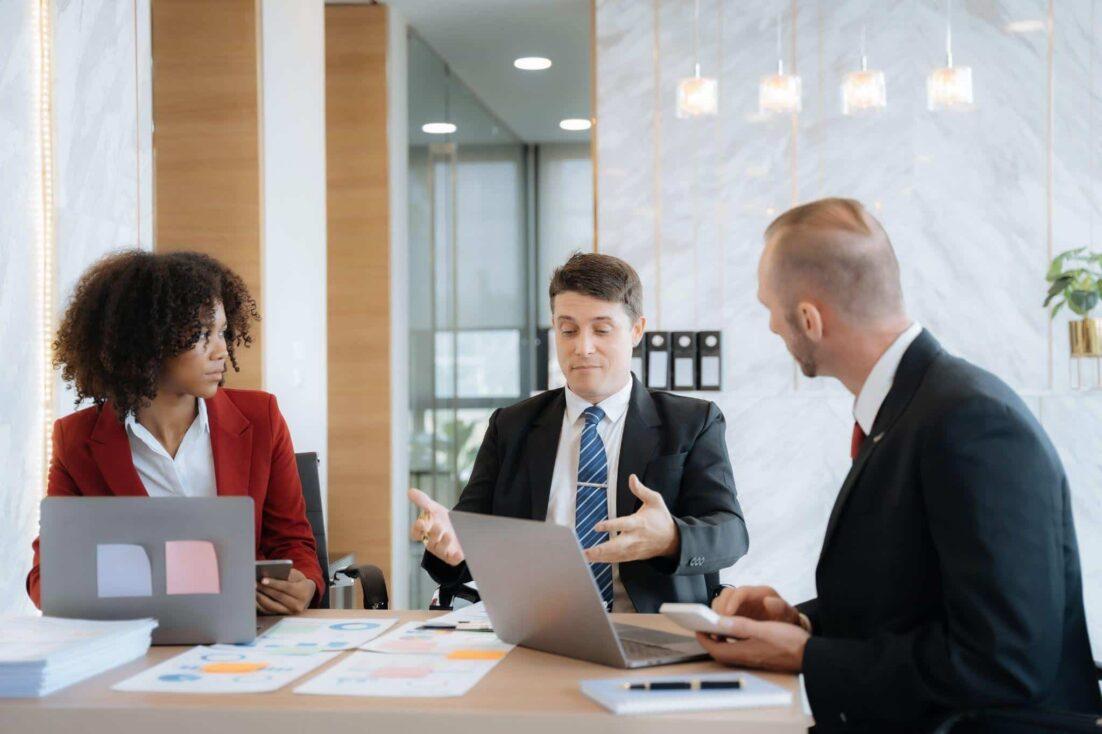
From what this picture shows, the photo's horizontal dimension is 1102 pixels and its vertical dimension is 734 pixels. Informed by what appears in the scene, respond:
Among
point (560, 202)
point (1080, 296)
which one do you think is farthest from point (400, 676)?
point (560, 202)

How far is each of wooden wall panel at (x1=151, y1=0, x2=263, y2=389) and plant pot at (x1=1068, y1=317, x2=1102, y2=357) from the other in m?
3.76

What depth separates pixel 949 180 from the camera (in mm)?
5598

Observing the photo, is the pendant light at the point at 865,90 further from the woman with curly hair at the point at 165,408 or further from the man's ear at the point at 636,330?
the woman with curly hair at the point at 165,408

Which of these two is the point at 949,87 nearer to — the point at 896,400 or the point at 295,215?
the point at 295,215

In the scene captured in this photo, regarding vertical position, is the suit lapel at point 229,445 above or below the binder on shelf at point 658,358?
below

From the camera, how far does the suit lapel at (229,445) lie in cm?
265

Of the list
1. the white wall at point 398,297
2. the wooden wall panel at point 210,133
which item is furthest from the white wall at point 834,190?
the wooden wall panel at point 210,133

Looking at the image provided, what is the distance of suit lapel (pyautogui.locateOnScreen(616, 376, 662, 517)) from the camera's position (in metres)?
2.76

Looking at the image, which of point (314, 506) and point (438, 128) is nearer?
point (314, 506)

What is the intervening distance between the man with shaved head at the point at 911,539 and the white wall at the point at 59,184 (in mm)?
2119

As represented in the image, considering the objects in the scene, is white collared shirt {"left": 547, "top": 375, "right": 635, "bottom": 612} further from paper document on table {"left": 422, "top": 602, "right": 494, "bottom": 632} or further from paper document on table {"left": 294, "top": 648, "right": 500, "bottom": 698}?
paper document on table {"left": 294, "top": 648, "right": 500, "bottom": 698}

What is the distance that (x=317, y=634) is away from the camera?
213 cm

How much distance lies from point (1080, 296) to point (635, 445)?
10.9 feet

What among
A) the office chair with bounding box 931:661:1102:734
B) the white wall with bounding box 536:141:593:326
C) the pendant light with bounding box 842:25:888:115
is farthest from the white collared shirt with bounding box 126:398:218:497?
the white wall with bounding box 536:141:593:326
